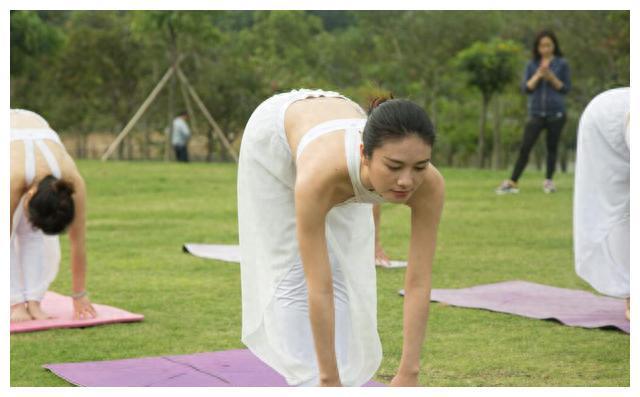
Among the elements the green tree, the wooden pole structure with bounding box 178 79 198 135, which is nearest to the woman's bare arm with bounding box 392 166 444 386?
the green tree

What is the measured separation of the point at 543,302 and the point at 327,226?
8.44ft

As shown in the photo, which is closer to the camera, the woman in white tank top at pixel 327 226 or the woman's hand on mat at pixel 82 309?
the woman in white tank top at pixel 327 226

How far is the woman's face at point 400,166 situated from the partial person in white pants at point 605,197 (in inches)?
112

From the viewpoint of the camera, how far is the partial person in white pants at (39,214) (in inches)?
217

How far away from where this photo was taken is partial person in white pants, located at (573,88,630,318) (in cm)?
589

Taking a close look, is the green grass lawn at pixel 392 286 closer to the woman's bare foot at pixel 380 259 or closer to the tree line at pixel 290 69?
the woman's bare foot at pixel 380 259

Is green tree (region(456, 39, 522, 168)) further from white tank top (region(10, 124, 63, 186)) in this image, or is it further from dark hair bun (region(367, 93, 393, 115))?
dark hair bun (region(367, 93, 393, 115))

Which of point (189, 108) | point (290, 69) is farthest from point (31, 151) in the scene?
point (290, 69)

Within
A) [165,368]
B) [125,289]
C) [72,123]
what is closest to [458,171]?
[125,289]

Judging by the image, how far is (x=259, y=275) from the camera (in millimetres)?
4168

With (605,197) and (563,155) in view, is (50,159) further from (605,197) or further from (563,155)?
(563,155)

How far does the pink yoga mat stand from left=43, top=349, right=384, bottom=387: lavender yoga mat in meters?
0.84

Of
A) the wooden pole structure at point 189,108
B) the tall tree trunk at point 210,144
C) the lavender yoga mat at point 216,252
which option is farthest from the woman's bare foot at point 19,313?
the tall tree trunk at point 210,144

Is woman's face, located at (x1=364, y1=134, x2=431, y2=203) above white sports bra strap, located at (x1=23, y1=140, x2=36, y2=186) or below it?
above
